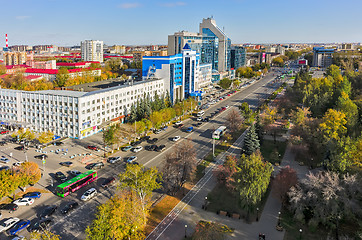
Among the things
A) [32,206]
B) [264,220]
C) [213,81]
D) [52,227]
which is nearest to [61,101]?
[32,206]

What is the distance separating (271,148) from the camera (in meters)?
46.3

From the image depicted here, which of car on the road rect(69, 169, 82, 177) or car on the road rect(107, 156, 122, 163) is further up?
car on the road rect(107, 156, 122, 163)

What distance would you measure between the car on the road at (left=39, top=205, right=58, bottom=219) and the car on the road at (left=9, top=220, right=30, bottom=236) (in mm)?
1381

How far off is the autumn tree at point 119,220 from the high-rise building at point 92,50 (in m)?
179

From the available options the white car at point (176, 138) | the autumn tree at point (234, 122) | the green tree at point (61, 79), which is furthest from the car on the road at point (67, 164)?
the green tree at point (61, 79)

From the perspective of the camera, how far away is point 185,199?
100ft

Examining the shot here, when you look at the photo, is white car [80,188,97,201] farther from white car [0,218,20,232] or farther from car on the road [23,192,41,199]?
white car [0,218,20,232]

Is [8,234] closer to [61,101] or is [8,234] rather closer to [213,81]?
[61,101]

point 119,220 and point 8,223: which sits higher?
point 119,220

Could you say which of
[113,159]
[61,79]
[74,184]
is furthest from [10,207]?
[61,79]

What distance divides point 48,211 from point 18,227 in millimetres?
2899

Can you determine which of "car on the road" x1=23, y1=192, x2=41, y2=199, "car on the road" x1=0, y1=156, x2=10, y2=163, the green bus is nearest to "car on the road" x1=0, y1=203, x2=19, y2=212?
"car on the road" x1=23, y1=192, x2=41, y2=199

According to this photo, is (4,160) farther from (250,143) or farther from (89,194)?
(250,143)

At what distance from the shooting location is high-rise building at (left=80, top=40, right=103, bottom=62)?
190 metres
